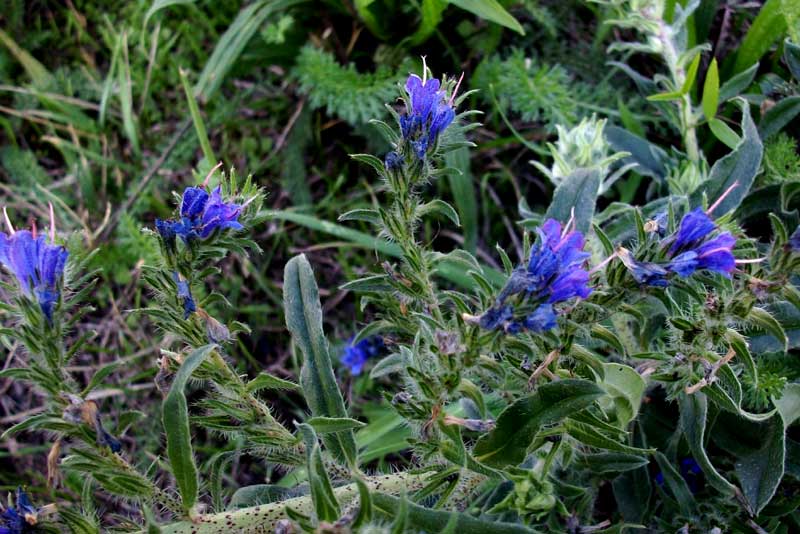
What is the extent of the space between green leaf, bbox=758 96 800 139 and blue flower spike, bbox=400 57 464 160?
1409 millimetres

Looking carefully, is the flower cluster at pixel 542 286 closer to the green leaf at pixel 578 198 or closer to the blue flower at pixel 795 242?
the blue flower at pixel 795 242

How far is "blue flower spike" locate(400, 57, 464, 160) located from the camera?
201 centimetres

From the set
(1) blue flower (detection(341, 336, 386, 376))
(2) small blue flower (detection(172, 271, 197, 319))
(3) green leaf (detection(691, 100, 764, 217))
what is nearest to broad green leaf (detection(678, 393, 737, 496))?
(3) green leaf (detection(691, 100, 764, 217))

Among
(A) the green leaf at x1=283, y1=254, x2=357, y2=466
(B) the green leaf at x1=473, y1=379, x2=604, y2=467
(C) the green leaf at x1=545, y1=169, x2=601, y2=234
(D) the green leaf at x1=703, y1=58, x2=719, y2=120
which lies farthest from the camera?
(D) the green leaf at x1=703, y1=58, x2=719, y2=120

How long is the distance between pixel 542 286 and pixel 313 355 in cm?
78

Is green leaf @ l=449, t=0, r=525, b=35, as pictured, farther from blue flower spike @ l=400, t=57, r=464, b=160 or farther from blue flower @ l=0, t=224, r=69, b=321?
blue flower @ l=0, t=224, r=69, b=321

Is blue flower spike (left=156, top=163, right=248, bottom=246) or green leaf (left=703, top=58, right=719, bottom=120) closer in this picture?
blue flower spike (left=156, top=163, right=248, bottom=246)

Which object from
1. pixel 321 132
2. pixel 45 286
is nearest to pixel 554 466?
pixel 45 286

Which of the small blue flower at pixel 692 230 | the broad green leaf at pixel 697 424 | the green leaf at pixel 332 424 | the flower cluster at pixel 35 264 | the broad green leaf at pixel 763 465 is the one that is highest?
the small blue flower at pixel 692 230

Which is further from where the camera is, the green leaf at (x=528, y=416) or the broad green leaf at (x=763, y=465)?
the broad green leaf at (x=763, y=465)

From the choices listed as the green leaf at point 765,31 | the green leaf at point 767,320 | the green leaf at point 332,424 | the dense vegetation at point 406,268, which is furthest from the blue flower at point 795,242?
the green leaf at point 765,31

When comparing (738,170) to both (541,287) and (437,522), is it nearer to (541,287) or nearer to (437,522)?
(541,287)

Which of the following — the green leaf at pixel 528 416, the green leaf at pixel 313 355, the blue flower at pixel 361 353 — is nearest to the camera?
the green leaf at pixel 528 416

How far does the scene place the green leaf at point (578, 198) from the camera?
2.50m
